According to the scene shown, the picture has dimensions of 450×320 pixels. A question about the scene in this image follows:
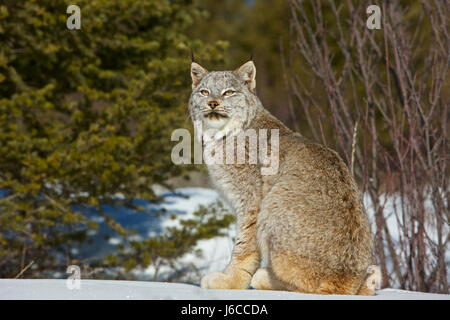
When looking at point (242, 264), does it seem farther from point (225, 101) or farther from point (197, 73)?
point (197, 73)

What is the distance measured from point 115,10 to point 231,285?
5388mm

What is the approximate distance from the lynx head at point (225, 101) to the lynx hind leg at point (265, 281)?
1.15m

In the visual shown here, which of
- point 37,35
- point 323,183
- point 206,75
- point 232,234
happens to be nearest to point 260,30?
point 232,234

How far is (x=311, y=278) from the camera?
3053 mm

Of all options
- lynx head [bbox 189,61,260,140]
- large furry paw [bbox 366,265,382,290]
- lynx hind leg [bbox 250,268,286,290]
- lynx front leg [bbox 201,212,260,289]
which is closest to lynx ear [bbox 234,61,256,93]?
lynx head [bbox 189,61,260,140]

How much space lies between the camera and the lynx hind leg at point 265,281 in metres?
3.36

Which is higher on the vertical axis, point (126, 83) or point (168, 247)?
point (126, 83)

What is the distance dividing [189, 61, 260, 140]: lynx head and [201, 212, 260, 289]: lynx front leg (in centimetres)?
88

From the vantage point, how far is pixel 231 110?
13.2 ft

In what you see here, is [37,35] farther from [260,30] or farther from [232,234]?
[260,30]

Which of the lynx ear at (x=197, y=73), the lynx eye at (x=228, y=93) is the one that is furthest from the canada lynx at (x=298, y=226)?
the lynx ear at (x=197, y=73)

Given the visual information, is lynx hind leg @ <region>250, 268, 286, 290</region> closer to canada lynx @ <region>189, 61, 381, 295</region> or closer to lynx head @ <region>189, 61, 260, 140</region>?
canada lynx @ <region>189, 61, 381, 295</region>

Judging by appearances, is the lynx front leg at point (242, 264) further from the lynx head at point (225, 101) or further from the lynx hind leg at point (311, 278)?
the lynx head at point (225, 101)

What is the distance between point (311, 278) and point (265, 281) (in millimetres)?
444
